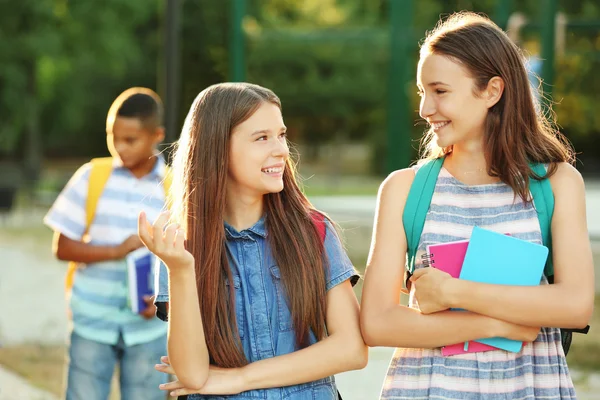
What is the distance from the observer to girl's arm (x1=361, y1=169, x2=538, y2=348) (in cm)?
266

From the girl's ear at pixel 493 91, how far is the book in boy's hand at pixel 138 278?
2074 mm

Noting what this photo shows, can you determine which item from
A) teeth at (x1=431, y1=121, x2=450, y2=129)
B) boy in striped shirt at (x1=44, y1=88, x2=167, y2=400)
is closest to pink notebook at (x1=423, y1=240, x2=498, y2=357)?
teeth at (x1=431, y1=121, x2=450, y2=129)

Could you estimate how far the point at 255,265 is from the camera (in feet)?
9.27

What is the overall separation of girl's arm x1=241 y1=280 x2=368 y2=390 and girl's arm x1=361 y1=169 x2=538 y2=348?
37mm

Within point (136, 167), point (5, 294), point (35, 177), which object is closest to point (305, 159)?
point (35, 177)

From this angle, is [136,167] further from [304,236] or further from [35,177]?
[35,177]

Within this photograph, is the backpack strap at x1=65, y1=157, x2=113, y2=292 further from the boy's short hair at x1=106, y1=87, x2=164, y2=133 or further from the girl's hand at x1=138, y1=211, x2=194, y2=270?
the girl's hand at x1=138, y1=211, x2=194, y2=270

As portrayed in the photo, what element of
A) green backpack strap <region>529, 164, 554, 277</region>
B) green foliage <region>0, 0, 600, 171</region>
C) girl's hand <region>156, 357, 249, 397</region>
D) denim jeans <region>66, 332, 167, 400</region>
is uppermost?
green foliage <region>0, 0, 600, 171</region>

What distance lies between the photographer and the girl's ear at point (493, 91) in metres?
2.80

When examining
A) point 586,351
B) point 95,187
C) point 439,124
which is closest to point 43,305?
point 586,351

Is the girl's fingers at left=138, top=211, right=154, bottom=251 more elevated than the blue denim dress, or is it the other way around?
Answer: the girl's fingers at left=138, top=211, right=154, bottom=251

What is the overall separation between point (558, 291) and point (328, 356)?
0.59m

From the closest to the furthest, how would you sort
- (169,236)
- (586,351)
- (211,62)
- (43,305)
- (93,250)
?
(169,236) → (93,250) → (586,351) → (43,305) → (211,62)

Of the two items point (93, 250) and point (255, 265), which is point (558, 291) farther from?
point (93, 250)
